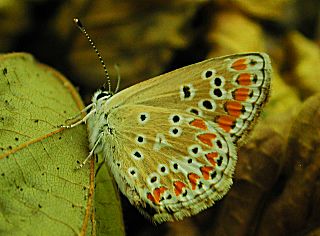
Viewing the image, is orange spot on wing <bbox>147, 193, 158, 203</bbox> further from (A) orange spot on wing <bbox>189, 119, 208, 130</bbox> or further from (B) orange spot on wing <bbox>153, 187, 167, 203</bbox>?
(A) orange spot on wing <bbox>189, 119, 208, 130</bbox>

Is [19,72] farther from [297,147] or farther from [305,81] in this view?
[305,81]

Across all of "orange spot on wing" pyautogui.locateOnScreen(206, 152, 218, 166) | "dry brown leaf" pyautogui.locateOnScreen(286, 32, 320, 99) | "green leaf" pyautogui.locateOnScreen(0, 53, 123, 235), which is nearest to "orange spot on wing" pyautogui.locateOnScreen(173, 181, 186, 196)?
"orange spot on wing" pyautogui.locateOnScreen(206, 152, 218, 166)

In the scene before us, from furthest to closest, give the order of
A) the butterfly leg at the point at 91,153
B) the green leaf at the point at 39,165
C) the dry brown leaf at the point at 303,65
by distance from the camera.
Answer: the dry brown leaf at the point at 303,65 < the butterfly leg at the point at 91,153 < the green leaf at the point at 39,165

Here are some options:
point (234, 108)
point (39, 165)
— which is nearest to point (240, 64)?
point (234, 108)

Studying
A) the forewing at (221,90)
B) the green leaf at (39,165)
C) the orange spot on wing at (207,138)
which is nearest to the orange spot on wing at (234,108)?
the forewing at (221,90)

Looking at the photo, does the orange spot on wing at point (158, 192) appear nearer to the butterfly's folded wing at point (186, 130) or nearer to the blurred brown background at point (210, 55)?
the butterfly's folded wing at point (186, 130)

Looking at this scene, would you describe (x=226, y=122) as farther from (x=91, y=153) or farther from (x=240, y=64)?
(x=91, y=153)
